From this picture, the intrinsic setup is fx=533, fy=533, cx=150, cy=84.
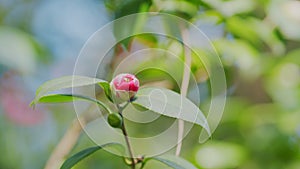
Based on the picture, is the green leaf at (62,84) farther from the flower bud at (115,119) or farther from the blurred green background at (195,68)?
the blurred green background at (195,68)

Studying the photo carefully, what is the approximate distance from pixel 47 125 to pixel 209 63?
875 mm

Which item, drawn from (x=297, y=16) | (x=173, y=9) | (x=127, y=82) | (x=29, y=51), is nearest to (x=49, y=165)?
(x=29, y=51)

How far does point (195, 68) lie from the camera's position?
48.3 inches

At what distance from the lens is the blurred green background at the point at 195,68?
3.57 ft

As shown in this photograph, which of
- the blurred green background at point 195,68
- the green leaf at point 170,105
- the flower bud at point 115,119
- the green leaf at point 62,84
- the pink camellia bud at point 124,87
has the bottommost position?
the blurred green background at point 195,68

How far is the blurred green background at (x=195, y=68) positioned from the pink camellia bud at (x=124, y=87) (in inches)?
11.4

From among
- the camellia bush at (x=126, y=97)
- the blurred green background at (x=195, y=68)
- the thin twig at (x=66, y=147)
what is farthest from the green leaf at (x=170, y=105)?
the thin twig at (x=66, y=147)

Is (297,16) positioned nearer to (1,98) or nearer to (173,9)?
(173,9)

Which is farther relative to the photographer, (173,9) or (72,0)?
(72,0)

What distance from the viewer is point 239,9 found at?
4.05 feet

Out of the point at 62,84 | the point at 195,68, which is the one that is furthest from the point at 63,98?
the point at 195,68

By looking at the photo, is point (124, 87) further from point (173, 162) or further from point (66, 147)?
point (66, 147)

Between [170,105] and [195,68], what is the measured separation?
632mm

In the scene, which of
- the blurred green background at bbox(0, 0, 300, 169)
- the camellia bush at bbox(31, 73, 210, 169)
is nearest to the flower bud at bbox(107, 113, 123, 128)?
the camellia bush at bbox(31, 73, 210, 169)
